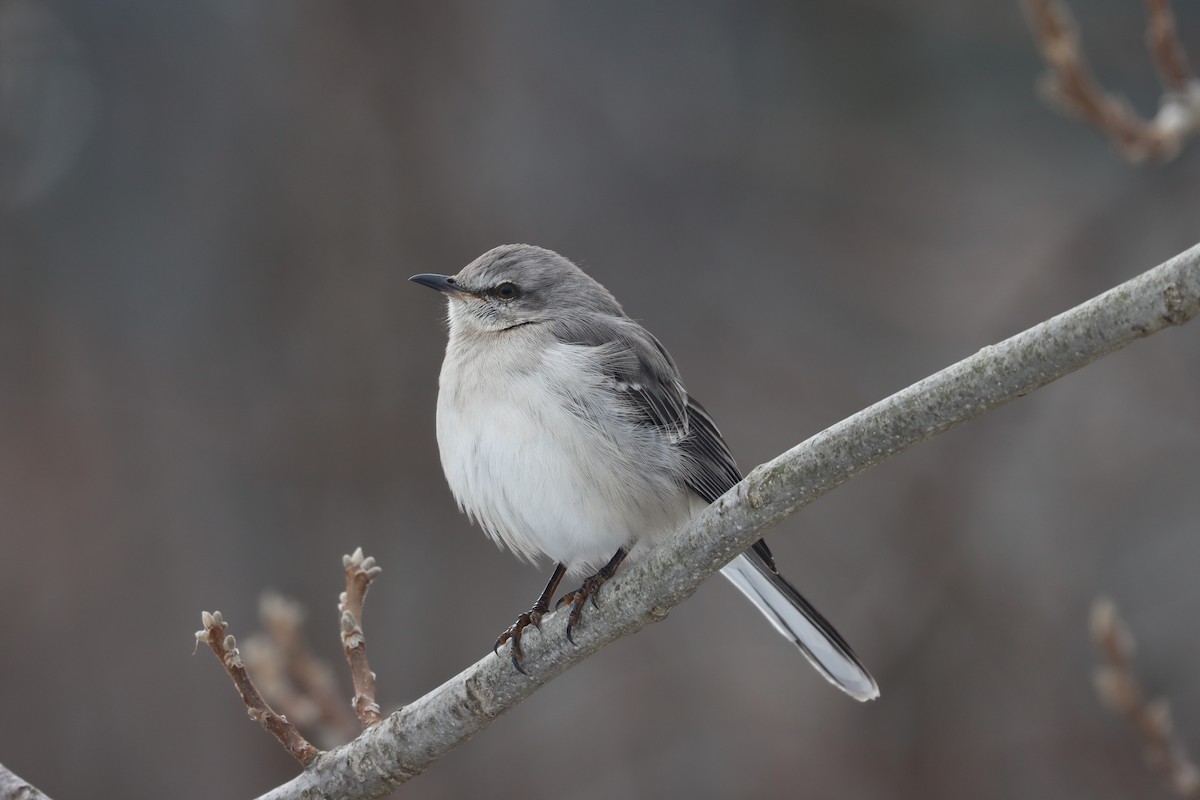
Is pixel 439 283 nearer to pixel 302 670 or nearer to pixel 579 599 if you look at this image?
pixel 302 670

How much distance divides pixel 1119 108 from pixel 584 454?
172 centimetres

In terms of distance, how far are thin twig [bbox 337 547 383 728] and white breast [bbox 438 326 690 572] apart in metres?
0.54

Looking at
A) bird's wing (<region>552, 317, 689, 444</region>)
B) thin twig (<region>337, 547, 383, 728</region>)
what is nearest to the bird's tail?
bird's wing (<region>552, 317, 689, 444</region>)

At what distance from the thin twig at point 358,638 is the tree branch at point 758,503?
0.31 ft

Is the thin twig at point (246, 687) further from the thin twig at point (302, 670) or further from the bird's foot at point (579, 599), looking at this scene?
the thin twig at point (302, 670)

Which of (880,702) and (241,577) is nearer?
(880,702)

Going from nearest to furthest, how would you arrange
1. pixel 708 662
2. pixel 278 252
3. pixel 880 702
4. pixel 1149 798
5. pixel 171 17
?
pixel 1149 798
pixel 880 702
pixel 708 662
pixel 278 252
pixel 171 17

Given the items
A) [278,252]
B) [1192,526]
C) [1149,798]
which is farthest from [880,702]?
[278,252]

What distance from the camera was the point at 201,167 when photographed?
277 inches

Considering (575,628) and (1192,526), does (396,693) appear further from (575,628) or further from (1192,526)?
(1192,526)

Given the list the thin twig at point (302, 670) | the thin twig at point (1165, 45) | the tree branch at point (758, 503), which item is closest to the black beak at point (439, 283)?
the thin twig at point (302, 670)

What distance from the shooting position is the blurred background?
5.84 meters

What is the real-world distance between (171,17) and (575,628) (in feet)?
20.4

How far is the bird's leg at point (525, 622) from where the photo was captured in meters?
2.48
